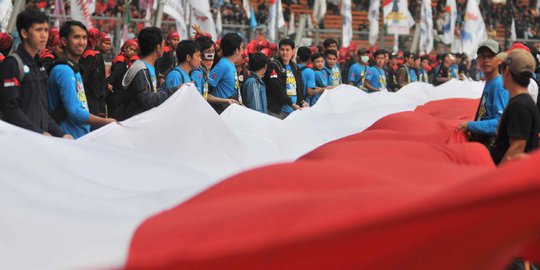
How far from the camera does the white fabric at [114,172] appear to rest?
3721 mm

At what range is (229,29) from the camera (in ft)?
64.6

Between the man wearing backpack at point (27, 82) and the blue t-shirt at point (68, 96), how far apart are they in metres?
0.26

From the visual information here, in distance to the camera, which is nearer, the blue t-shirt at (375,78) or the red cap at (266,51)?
the red cap at (266,51)

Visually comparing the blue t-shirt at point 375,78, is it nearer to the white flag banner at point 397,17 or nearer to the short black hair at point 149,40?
the white flag banner at point 397,17

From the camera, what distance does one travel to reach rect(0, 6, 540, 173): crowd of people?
5570mm

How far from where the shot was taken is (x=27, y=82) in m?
6.08

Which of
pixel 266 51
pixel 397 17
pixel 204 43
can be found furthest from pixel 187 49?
pixel 397 17

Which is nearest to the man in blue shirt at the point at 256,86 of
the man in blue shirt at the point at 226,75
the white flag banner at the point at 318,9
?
the man in blue shirt at the point at 226,75

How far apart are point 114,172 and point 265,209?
1.86 metres

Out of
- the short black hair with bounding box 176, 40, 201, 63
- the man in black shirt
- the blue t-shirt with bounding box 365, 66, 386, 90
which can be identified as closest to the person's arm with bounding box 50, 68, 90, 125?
the short black hair with bounding box 176, 40, 201, 63

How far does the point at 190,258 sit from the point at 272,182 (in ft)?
2.57

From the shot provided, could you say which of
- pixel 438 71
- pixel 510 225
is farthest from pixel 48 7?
pixel 510 225

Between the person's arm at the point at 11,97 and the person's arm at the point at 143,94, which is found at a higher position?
the person's arm at the point at 11,97

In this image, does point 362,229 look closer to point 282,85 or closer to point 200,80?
point 200,80
